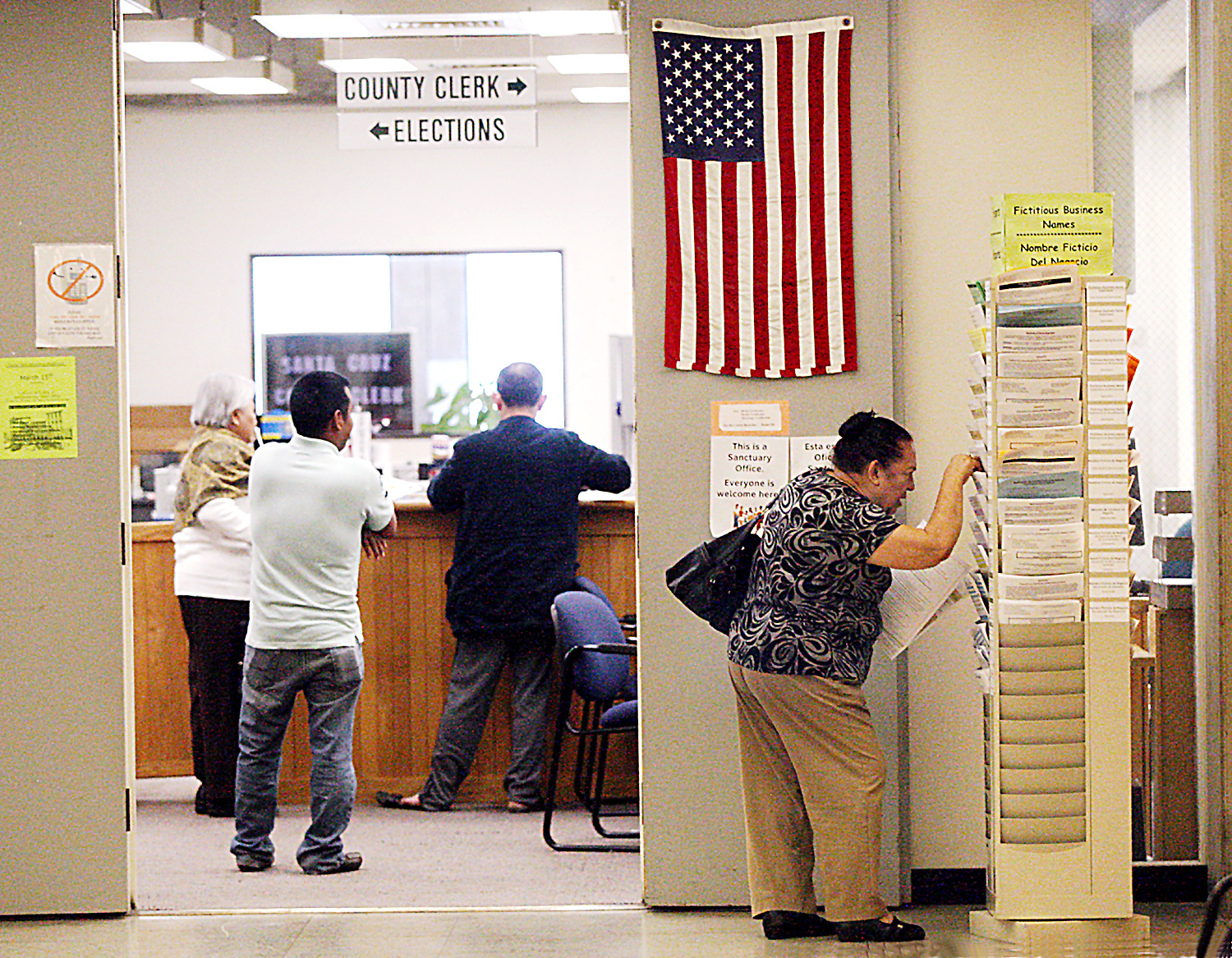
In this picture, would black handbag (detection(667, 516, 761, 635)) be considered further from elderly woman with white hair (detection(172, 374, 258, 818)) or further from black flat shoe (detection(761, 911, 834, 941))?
elderly woman with white hair (detection(172, 374, 258, 818))

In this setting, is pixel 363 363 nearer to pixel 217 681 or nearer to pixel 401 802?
pixel 217 681

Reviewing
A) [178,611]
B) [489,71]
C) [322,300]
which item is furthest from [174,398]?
[489,71]

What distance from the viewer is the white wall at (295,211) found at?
401 inches

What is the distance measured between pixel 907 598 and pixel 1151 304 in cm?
132

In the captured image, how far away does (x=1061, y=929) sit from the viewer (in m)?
3.80

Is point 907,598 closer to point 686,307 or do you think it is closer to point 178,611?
point 686,307

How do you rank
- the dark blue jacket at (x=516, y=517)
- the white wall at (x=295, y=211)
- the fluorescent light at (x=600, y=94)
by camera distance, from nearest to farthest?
the dark blue jacket at (x=516, y=517) → the fluorescent light at (x=600, y=94) → the white wall at (x=295, y=211)

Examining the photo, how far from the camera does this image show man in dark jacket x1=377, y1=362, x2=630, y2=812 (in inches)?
223

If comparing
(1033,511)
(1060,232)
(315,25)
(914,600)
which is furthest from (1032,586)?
(315,25)

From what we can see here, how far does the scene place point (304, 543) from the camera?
480 cm

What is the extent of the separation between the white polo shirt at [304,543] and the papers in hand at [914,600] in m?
1.83

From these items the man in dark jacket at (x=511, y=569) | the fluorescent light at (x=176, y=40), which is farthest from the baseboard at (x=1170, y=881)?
the fluorescent light at (x=176, y=40)

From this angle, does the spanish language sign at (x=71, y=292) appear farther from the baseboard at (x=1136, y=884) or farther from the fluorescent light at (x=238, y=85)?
the fluorescent light at (x=238, y=85)

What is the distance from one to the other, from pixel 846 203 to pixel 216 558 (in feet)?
9.34
